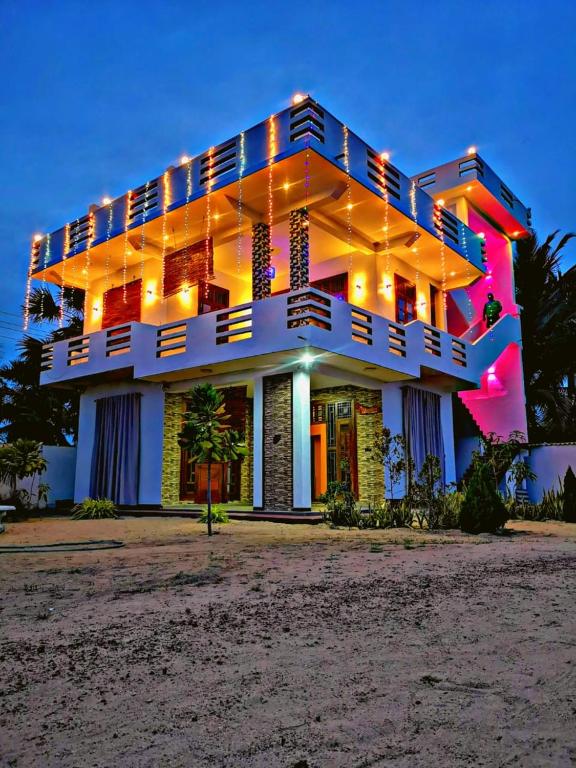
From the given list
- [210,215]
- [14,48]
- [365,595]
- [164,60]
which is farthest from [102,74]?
[365,595]

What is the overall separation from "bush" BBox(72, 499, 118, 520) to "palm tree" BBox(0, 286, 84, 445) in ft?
30.3

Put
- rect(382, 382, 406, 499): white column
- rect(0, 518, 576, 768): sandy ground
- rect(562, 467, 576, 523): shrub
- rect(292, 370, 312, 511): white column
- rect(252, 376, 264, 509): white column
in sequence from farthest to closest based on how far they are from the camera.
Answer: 1. rect(382, 382, 406, 499): white column
2. rect(252, 376, 264, 509): white column
3. rect(292, 370, 312, 511): white column
4. rect(562, 467, 576, 523): shrub
5. rect(0, 518, 576, 768): sandy ground

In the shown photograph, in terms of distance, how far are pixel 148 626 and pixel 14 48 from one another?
16893 cm

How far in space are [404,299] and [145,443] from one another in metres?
8.56

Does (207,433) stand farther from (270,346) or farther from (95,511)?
(95,511)

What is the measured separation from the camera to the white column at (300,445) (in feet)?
40.5

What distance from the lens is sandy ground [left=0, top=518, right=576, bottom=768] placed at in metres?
2.09

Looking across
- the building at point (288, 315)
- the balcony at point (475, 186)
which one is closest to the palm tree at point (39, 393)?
the building at point (288, 315)

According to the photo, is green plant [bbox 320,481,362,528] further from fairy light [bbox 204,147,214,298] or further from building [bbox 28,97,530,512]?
fairy light [bbox 204,147,214,298]

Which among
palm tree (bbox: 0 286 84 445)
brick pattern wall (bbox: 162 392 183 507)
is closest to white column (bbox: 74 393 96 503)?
brick pattern wall (bbox: 162 392 183 507)

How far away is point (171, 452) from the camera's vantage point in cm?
1551

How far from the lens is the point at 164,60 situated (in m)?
174

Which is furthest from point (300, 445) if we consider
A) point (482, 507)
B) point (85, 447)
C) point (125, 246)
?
point (125, 246)

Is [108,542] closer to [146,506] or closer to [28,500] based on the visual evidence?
[146,506]
